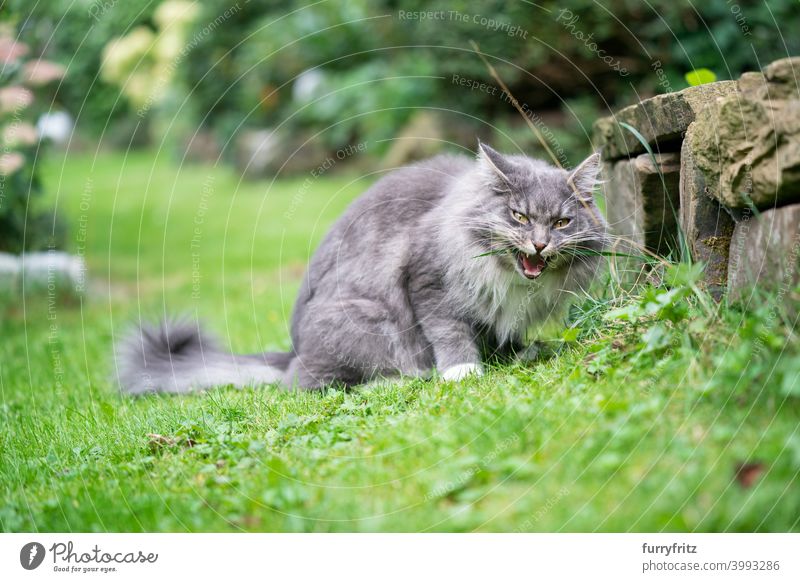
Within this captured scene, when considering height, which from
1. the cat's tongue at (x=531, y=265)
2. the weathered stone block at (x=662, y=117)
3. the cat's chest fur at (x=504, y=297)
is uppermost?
the weathered stone block at (x=662, y=117)

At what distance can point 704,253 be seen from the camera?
11.9 feet

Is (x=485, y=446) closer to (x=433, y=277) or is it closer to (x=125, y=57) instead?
(x=433, y=277)

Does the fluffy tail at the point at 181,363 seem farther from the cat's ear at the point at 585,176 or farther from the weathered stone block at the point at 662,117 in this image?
the weathered stone block at the point at 662,117

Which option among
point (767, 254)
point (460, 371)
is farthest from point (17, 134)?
point (767, 254)

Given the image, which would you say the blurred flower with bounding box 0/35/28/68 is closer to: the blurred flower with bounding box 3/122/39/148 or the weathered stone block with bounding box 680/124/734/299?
the blurred flower with bounding box 3/122/39/148

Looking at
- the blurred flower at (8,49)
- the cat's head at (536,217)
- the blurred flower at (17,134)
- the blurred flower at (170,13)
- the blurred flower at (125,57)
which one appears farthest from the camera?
the blurred flower at (125,57)

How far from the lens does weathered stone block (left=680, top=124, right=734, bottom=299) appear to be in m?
3.60

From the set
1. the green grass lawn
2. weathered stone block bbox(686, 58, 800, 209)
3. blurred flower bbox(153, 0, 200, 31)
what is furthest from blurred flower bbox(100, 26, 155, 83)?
weathered stone block bbox(686, 58, 800, 209)

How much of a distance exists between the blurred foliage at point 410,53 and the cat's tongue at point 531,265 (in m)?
1.87

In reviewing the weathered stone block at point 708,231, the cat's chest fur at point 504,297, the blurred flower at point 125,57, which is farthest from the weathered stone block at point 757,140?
the blurred flower at point 125,57

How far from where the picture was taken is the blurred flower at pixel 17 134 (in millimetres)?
6816

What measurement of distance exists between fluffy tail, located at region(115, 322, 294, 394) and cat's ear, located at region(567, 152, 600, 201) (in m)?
2.22

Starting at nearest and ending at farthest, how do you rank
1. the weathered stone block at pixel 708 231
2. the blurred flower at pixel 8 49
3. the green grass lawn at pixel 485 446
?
the green grass lawn at pixel 485 446
the weathered stone block at pixel 708 231
the blurred flower at pixel 8 49

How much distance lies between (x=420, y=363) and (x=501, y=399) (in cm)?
119
